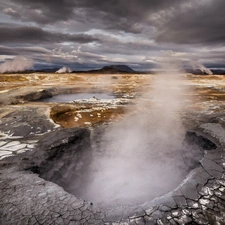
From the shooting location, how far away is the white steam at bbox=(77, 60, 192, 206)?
4.80 m

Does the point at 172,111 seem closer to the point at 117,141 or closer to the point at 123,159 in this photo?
the point at 117,141

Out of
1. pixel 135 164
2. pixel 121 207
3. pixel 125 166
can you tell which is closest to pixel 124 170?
pixel 125 166

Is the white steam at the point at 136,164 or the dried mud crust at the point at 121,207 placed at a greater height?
the dried mud crust at the point at 121,207

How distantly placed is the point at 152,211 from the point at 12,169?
2.84 metres

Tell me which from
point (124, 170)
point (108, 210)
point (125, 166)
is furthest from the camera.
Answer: point (125, 166)

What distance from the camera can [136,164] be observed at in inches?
237

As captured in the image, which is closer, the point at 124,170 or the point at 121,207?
the point at 121,207

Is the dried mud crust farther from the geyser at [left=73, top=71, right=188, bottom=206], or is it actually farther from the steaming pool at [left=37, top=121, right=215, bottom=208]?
the geyser at [left=73, top=71, right=188, bottom=206]

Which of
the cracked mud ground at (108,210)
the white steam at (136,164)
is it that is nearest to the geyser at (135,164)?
the white steam at (136,164)

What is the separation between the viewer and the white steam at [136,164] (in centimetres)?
480

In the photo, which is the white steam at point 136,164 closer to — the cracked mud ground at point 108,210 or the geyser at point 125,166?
the geyser at point 125,166

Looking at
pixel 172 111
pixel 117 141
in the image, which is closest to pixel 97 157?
pixel 117 141

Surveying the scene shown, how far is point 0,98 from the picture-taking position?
1259cm

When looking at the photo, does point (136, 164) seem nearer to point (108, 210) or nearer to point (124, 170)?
point (124, 170)
